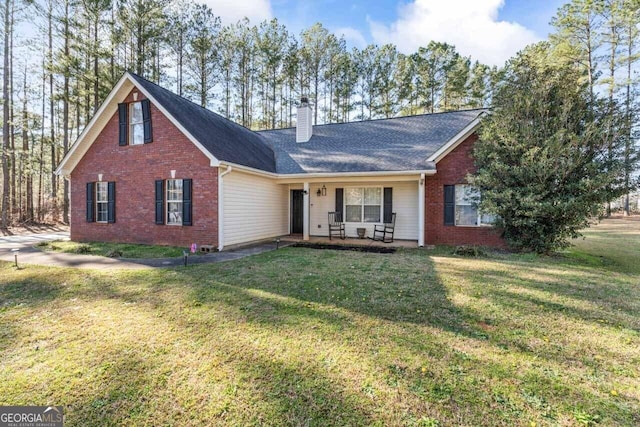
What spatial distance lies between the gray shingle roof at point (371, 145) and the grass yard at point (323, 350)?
5.62 m

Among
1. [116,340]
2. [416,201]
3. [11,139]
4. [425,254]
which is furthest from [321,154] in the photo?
[11,139]

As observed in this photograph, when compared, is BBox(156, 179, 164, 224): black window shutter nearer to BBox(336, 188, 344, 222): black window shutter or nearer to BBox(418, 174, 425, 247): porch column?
BBox(336, 188, 344, 222): black window shutter

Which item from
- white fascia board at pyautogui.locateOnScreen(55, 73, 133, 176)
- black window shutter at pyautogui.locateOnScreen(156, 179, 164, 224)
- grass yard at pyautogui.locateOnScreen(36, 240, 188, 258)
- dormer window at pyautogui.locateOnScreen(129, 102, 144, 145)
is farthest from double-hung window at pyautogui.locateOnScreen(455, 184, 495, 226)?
white fascia board at pyautogui.locateOnScreen(55, 73, 133, 176)

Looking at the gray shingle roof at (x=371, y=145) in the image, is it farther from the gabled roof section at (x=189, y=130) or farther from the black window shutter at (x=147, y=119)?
the black window shutter at (x=147, y=119)

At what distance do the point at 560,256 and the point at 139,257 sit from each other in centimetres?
1150

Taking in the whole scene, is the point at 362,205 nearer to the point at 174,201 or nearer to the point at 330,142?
the point at 330,142

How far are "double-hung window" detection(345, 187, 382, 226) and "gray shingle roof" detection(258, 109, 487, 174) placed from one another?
50.6 inches

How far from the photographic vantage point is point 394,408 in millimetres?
2162

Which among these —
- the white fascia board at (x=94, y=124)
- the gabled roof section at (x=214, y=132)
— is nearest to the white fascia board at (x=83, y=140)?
the white fascia board at (x=94, y=124)

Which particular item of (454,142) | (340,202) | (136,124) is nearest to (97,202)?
(136,124)

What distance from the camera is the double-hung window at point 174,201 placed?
945 centimetres

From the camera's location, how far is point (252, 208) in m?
10.2

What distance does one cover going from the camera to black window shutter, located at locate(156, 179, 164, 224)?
9555 mm

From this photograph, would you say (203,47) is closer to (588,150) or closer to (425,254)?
(425,254)
